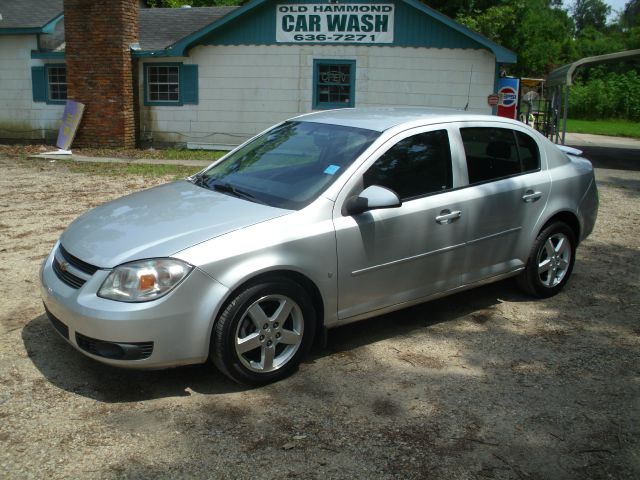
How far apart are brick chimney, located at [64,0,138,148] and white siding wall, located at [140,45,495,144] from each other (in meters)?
1.05

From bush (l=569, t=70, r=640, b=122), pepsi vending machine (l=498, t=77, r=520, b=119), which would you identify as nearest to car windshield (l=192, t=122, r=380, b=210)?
pepsi vending machine (l=498, t=77, r=520, b=119)

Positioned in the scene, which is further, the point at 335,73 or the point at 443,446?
the point at 335,73

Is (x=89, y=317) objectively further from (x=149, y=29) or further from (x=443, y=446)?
(x=149, y=29)

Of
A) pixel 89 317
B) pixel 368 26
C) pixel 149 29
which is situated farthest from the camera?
pixel 149 29

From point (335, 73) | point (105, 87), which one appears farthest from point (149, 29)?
point (335, 73)

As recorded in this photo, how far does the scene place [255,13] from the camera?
1695 centimetres

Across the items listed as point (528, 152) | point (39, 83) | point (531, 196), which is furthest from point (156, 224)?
point (39, 83)

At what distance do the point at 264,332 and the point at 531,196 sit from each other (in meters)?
2.68

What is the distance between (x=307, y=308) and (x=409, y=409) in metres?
0.87

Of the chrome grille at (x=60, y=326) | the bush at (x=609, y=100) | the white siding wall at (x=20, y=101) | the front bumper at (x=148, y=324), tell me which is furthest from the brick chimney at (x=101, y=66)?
the bush at (x=609, y=100)

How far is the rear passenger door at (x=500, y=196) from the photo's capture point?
5094 millimetres

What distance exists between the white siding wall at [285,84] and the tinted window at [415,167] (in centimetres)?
1203

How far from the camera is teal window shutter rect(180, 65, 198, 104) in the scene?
688 inches

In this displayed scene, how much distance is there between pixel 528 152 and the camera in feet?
18.5
